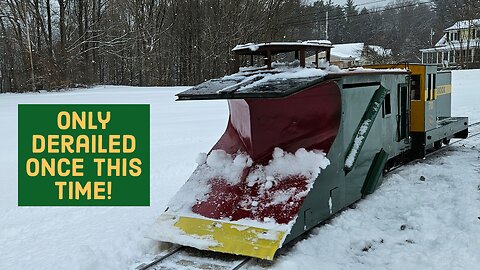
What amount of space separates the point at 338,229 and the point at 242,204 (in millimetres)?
1244

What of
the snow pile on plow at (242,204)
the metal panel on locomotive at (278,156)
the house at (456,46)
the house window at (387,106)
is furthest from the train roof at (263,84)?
the house at (456,46)

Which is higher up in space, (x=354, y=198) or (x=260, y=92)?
(x=260, y=92)

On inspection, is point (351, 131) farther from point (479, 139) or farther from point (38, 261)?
point (479, 139)

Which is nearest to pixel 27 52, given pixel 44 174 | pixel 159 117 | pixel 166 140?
pixel 159 117

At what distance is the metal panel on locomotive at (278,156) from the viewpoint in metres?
5.39

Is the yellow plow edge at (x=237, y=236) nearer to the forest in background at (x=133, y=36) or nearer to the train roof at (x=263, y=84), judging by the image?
the train roof at (x=263, y=84)

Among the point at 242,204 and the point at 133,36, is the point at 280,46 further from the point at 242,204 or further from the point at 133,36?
the point at 133,36

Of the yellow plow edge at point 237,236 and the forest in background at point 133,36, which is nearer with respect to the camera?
the yellow plow edge at point 237,236

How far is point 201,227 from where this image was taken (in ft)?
18.3

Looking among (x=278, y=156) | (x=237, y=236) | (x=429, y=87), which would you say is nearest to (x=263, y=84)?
(x=278, y=156)

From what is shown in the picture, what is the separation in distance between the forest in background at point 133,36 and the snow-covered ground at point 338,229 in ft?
82.7

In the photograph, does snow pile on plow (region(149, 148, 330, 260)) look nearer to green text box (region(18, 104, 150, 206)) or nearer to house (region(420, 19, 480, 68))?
green text box (region(18, 104, 150, 206))

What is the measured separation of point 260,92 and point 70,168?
4.42 m

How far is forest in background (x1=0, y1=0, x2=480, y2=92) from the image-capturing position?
32.7 metres
